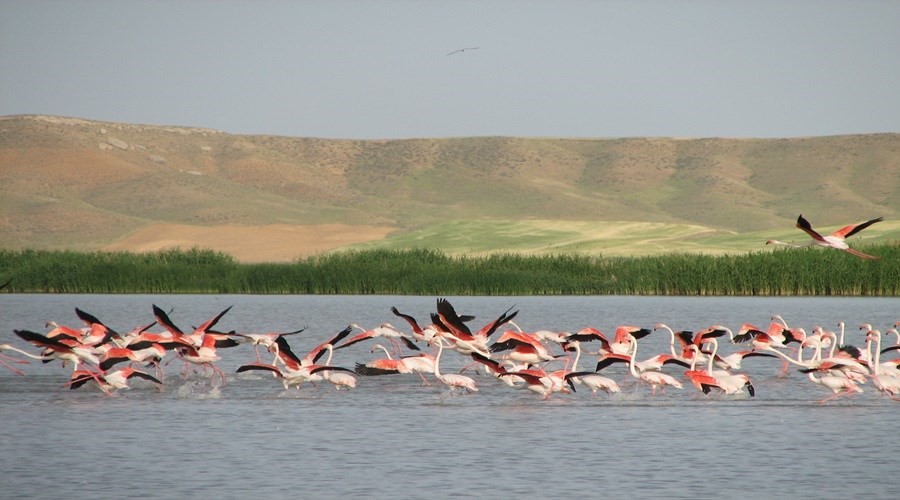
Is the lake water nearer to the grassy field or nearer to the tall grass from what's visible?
the tall grass

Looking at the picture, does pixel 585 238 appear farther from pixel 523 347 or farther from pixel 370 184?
pixel 523 347

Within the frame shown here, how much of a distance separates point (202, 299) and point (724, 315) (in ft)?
59.5

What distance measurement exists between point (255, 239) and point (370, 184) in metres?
31.6

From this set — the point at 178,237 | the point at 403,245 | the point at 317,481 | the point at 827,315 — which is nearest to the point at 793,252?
the point at 827,315

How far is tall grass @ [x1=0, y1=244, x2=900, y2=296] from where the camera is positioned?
3862 centimetres

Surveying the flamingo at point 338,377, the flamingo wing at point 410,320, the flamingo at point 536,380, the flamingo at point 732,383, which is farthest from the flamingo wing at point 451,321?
the flamingo at point 732,383

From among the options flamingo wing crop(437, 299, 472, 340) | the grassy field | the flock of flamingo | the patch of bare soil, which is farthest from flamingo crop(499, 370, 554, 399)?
the patch of bare soil

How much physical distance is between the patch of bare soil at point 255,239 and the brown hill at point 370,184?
0.67ft

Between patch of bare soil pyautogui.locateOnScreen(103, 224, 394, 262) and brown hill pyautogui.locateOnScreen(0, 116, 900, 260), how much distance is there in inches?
8.1

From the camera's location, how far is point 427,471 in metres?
11.6

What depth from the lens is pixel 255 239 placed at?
318ft

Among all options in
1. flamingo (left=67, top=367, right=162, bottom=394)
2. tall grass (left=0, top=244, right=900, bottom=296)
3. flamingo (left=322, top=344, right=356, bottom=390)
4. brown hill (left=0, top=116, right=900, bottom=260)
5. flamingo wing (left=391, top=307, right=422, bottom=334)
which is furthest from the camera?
brown hill (left=0, top=116, right=900, bottom=260)

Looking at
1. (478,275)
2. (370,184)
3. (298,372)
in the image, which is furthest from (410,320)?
(370,184)

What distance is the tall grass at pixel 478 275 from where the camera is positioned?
38.6 metres
